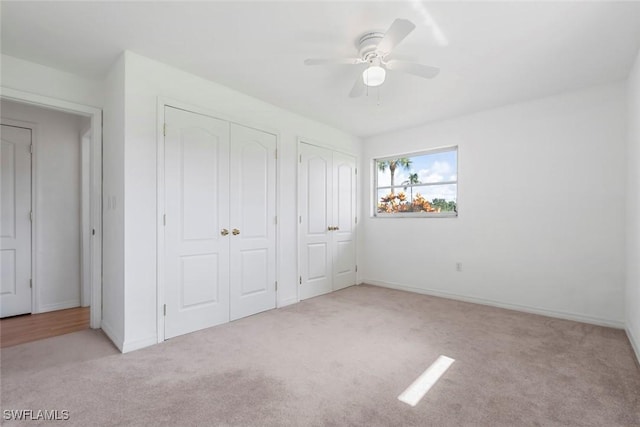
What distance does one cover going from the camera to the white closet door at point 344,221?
449cm

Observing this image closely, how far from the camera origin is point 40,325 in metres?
3.04

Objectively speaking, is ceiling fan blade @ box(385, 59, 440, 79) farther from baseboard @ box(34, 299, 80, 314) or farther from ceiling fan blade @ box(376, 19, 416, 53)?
baseboard @ box(34, 299, 80, 314)

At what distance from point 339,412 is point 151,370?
1.35 m

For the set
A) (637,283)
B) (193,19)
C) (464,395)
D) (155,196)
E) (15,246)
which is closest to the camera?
(464,395)

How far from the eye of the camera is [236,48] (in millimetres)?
2402

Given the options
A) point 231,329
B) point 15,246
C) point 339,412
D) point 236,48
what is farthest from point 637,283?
point 15,246

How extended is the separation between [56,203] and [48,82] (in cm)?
159

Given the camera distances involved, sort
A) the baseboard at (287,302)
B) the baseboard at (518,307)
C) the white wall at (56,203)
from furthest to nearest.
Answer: the baseboard at (287,302)
the white wall at (56,203)
the baseboard at (518,307)

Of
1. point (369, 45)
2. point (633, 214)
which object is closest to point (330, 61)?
point (369, 45)

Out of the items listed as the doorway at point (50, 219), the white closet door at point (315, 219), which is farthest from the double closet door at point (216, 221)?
the doorway at point (50, 219)

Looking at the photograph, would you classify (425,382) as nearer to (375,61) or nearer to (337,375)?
(337,375)

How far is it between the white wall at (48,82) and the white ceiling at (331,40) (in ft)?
0.29

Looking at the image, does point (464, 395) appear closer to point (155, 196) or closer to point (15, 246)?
point (155, 196)

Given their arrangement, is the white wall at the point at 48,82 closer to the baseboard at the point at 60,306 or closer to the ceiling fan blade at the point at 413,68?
the baseboard at the point at 60,306
